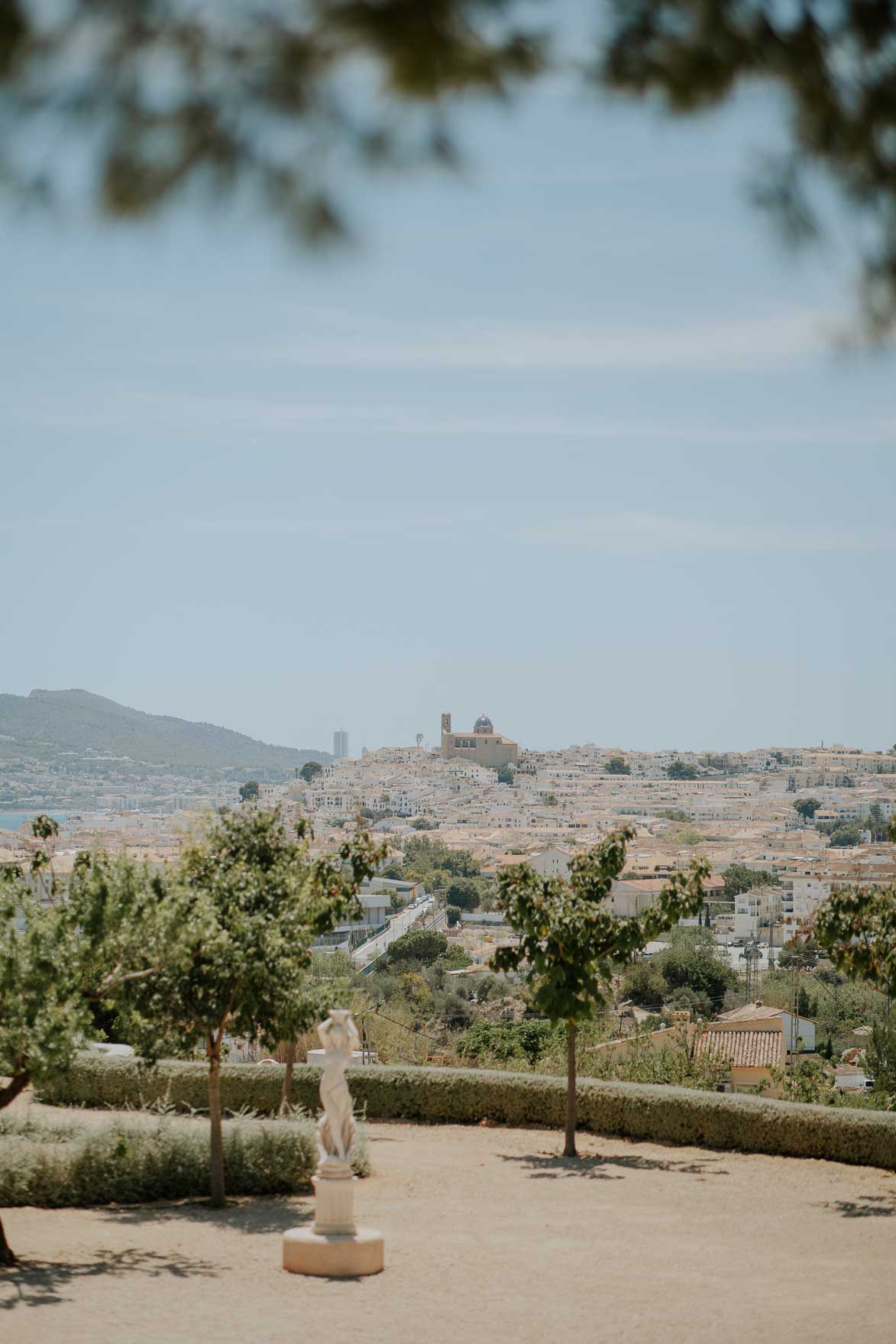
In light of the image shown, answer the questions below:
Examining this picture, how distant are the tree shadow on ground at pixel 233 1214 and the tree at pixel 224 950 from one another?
0.24 m

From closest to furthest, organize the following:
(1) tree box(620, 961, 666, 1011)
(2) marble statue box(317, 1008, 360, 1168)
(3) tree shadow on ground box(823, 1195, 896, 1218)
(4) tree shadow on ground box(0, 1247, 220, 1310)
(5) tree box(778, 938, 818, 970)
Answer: (4) tree shadow on ground box(0, 1247, 220, 1310) → (2) marble statue box(317, 1008, 360, 1168) → (3) tree shadow on ground box(823, 1195, 896, 1218) → (5) tree box(778, 938, 818, 970) → (1) tree box(620, 961, 666, 1011)

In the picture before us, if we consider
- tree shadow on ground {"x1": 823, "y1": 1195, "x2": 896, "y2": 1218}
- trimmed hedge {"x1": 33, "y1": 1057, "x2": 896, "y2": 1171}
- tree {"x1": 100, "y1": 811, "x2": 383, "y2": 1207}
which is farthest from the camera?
trimmed hedge {"x1": 33, "y1": 1057, "x2": 896, "y2": 1171}

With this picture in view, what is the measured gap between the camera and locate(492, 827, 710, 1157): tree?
13.7 m

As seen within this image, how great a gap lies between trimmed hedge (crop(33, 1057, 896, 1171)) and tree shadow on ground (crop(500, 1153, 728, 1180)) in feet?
2.03

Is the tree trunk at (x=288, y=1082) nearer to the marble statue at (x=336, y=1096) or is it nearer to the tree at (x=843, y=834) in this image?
the marble statue at (x=336, y=1096)

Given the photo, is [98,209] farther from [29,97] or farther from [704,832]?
[704,832]

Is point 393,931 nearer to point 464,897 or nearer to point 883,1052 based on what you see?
point 464,897

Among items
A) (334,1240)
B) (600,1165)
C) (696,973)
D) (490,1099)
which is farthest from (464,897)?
(334,1240)

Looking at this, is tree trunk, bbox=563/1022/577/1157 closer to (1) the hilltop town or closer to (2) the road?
(2) the road

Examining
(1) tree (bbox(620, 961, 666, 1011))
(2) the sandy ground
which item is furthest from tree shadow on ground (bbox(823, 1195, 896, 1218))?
(1) tree (bbox(620, 961, 666, 1011))

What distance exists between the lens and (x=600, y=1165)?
13422 millimetres

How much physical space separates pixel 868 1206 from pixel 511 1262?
3.79 meters

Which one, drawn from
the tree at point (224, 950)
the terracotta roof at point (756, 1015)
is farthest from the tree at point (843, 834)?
the tree at point (224, 950)

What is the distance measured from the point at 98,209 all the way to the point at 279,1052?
2117cm
